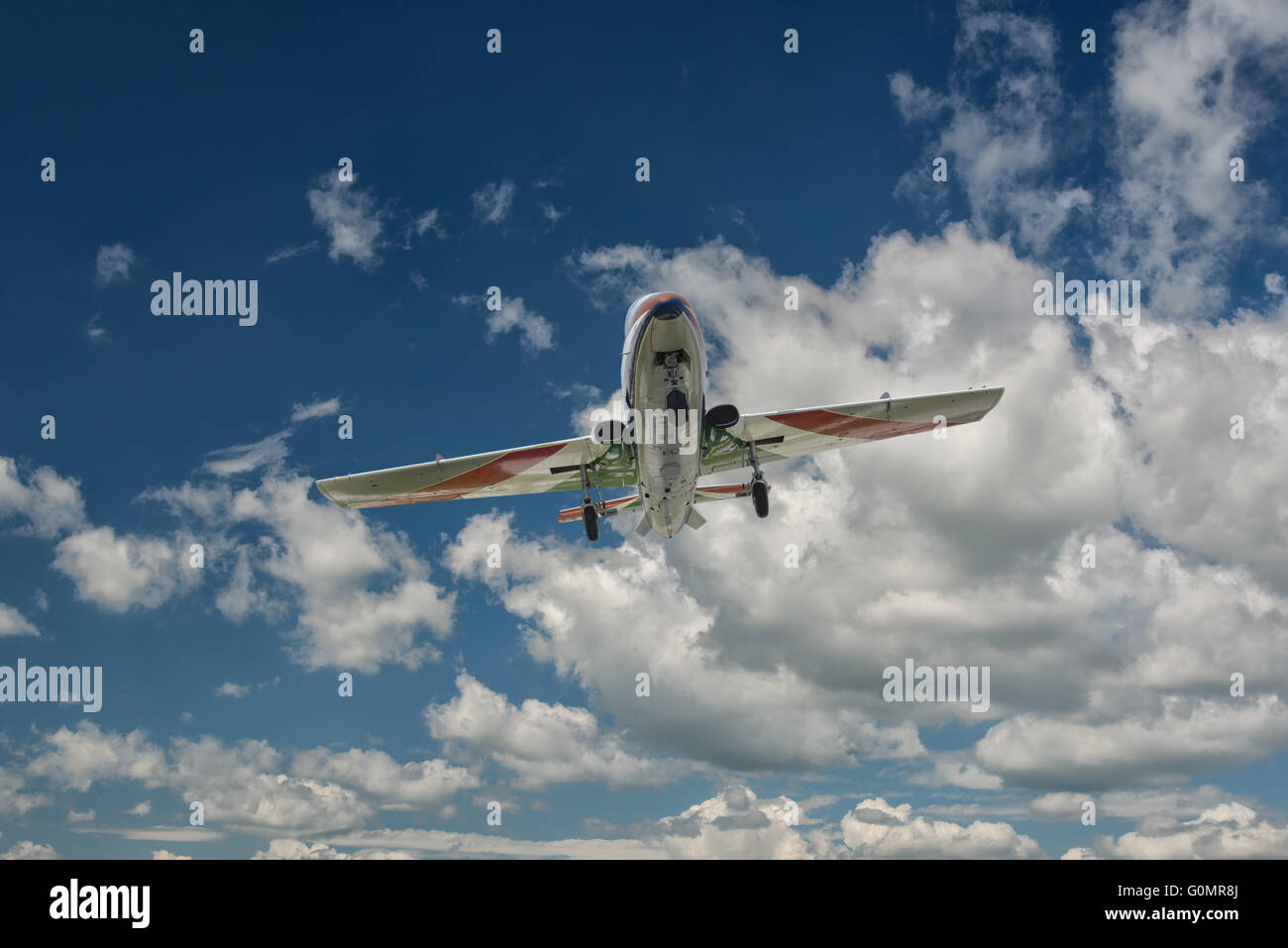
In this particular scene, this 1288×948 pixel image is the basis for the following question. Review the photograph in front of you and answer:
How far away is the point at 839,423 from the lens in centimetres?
3866

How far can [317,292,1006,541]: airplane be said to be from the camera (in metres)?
30.7

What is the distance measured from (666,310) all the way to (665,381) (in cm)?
290

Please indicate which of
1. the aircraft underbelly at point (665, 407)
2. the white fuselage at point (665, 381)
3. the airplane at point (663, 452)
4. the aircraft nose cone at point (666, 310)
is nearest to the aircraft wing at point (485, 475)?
the airplane at point (663, 452)

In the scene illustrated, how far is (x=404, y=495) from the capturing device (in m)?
38.7

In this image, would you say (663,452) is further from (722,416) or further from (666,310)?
(666,310)

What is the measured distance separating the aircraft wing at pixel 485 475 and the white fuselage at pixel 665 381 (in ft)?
12.1

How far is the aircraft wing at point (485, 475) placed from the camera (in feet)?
121

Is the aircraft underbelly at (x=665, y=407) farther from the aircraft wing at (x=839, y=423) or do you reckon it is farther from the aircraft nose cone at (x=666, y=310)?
the aircraft wing at (x=839, y=423)

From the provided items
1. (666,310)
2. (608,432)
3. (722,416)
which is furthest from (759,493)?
(666,310)

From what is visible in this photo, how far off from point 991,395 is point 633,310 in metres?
17.3

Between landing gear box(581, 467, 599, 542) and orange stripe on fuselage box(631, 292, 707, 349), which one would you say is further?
landing gear box(581, 467, 599, 542)

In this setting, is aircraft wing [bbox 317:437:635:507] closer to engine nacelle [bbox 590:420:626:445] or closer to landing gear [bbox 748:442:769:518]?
engine nacelle [bbox 590:420:626:445]

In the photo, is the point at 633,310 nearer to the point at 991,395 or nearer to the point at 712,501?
the point at 712,501

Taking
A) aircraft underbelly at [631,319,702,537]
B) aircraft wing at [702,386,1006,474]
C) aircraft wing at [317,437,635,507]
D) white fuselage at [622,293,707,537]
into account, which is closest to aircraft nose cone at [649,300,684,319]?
white fuselage at [622,293,707,537]
